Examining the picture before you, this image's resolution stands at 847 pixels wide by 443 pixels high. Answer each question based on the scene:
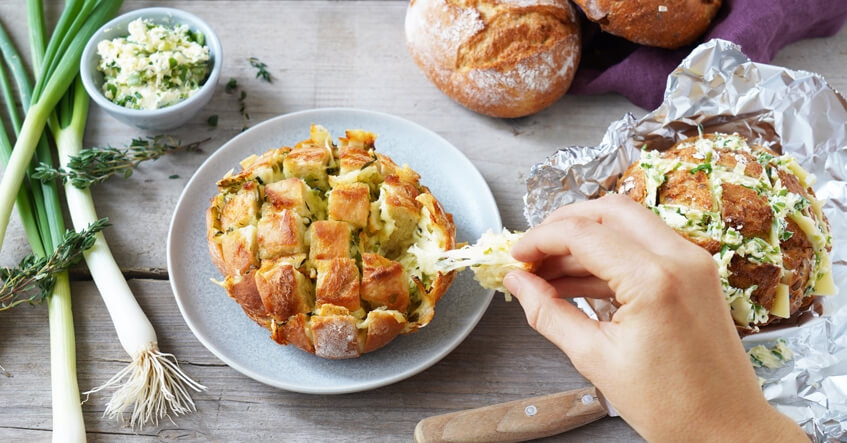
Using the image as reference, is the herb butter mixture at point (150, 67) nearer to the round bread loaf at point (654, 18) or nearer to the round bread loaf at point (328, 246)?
the round bread loaf at point (328, 246)

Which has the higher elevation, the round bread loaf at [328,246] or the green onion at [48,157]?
the round bread loaf at [328,246]

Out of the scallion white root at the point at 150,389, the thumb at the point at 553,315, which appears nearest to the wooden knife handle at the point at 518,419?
the thumb at the point at 553,315

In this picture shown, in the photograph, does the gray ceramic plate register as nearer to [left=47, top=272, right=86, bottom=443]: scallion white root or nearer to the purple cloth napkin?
[left=47, top=272, right=86, bottom=443]: scallion white root

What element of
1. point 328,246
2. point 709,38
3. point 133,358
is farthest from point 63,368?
point 709,38

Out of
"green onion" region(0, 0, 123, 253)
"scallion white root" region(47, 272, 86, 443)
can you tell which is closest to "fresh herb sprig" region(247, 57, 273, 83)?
"green onion" region(0, 0, 123, 253)

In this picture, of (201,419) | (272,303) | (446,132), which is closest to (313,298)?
(272,303)

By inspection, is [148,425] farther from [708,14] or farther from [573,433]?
[708,14]
